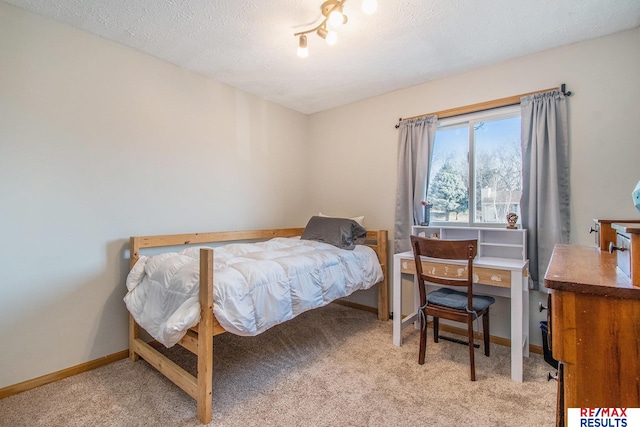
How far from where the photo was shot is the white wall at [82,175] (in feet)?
6.00

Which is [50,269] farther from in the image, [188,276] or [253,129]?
→ [253,129]

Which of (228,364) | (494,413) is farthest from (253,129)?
(494,413)

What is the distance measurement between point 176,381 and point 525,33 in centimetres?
326

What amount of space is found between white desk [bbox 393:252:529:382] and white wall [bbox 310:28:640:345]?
0.56 ft

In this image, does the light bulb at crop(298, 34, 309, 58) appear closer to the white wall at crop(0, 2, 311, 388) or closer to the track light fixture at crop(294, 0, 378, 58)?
the track light fixture at crop(294, 0, 378, 58)

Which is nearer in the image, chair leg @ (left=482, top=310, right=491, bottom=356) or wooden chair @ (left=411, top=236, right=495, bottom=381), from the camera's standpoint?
wooden chair @ (left=411, top=236, right=495, bottom=381)

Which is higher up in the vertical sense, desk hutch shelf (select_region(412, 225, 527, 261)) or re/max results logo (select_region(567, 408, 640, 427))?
desk hutch shelf (select_region(412, 225, 527, 261))

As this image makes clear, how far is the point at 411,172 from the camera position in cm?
296

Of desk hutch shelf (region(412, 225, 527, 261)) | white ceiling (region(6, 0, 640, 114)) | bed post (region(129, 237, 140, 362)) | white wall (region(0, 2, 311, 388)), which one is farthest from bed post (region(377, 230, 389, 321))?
bed post (region(129, 237, 140, 362))

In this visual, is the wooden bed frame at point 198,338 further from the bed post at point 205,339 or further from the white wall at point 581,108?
the white wall at point 581,108

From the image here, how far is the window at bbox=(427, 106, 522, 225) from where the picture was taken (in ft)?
8.42

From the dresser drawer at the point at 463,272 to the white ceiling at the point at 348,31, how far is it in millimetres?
1695

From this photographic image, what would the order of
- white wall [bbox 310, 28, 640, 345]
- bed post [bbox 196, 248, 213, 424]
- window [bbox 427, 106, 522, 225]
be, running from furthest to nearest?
window [bbox 427, 106, 522, 225], white wall [bbox 310, 28, 640, 345], bed post [bbox 196, 248, 213, 424]

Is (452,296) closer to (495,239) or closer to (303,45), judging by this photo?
(495,239)
